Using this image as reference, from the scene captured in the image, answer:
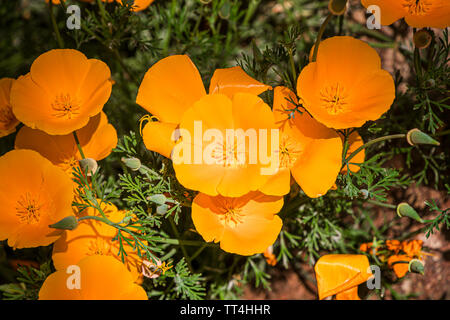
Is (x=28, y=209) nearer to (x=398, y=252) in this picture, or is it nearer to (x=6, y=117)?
(x=6, y=117)

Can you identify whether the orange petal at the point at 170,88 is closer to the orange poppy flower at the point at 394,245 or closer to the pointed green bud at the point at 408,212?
the pointed green bud at the point at 408,212

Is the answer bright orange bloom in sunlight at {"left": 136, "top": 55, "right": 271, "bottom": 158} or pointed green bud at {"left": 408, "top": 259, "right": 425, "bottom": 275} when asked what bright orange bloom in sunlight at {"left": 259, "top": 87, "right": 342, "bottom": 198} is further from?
pointed green bud at {"left": 408, "top": 259, "right": 425, "bottom": 275}

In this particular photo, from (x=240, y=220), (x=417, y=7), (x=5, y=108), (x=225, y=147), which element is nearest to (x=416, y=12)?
(x=417, y=7)

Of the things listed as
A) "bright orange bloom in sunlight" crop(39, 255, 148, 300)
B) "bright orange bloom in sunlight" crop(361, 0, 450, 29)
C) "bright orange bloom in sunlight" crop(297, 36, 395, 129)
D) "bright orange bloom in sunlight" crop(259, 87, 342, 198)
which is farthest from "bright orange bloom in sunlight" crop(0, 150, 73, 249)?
"bright orange bloom in sunlight" crop(361, 0, 450, 29)

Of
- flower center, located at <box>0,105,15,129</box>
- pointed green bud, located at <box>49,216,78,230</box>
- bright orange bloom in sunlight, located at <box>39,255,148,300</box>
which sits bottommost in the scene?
bright orange bloom in sunlight, located at <box>39,255,148,300</box>

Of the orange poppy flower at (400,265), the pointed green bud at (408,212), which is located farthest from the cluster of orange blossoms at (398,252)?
the pointed green bud at (408,212)

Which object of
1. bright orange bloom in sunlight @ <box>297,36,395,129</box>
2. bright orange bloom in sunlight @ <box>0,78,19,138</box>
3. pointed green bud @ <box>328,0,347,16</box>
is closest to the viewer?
pointed green bud @ <box>328,0,347,16</box>
